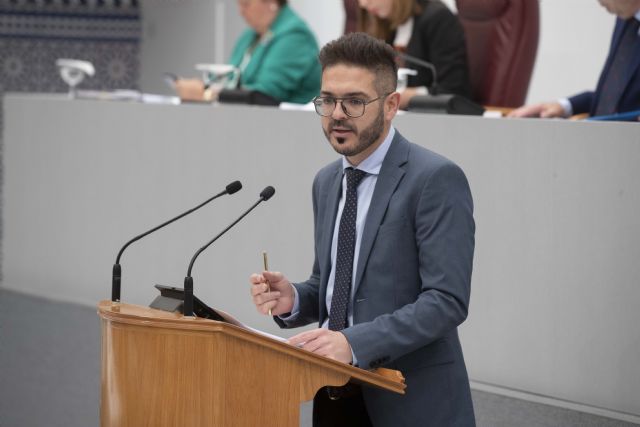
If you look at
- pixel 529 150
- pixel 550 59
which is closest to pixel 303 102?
pixel 529 150

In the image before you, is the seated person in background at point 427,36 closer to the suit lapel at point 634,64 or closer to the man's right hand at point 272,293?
the suit lapel at point 634,64

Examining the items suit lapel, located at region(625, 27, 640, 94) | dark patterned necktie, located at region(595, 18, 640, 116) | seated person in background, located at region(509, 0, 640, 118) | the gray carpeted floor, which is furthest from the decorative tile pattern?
suit lapel, located at region(625, 27, 640, 94)

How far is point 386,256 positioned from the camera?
1.92 m

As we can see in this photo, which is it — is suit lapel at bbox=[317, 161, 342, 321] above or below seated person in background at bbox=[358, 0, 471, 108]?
below

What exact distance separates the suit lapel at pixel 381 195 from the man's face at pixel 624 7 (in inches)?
64.1

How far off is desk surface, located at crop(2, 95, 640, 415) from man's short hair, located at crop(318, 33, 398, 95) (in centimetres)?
142

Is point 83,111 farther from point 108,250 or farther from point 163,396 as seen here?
point 163,396

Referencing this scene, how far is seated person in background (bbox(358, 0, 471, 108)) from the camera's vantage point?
14.3 feet

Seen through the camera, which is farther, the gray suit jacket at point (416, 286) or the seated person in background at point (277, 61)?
the seated person in background at point (277, 61)

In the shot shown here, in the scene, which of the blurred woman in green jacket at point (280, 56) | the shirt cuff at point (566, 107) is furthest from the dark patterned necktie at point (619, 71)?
the blurred woman in green jacket at point (280, 56)

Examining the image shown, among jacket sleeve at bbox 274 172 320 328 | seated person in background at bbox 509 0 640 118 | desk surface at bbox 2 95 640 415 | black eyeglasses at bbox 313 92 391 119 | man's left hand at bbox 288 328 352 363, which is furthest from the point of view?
seated person in background at bbox 509 0 640 118

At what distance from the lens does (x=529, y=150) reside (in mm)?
3328

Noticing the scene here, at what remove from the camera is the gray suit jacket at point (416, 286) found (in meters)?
1.83

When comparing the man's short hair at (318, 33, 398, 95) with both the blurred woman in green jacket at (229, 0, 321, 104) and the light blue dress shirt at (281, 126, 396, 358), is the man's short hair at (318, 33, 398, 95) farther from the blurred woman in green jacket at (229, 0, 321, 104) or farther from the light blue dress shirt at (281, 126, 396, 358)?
the blurred woman in green jacket at (229, 0, 321, 104)
